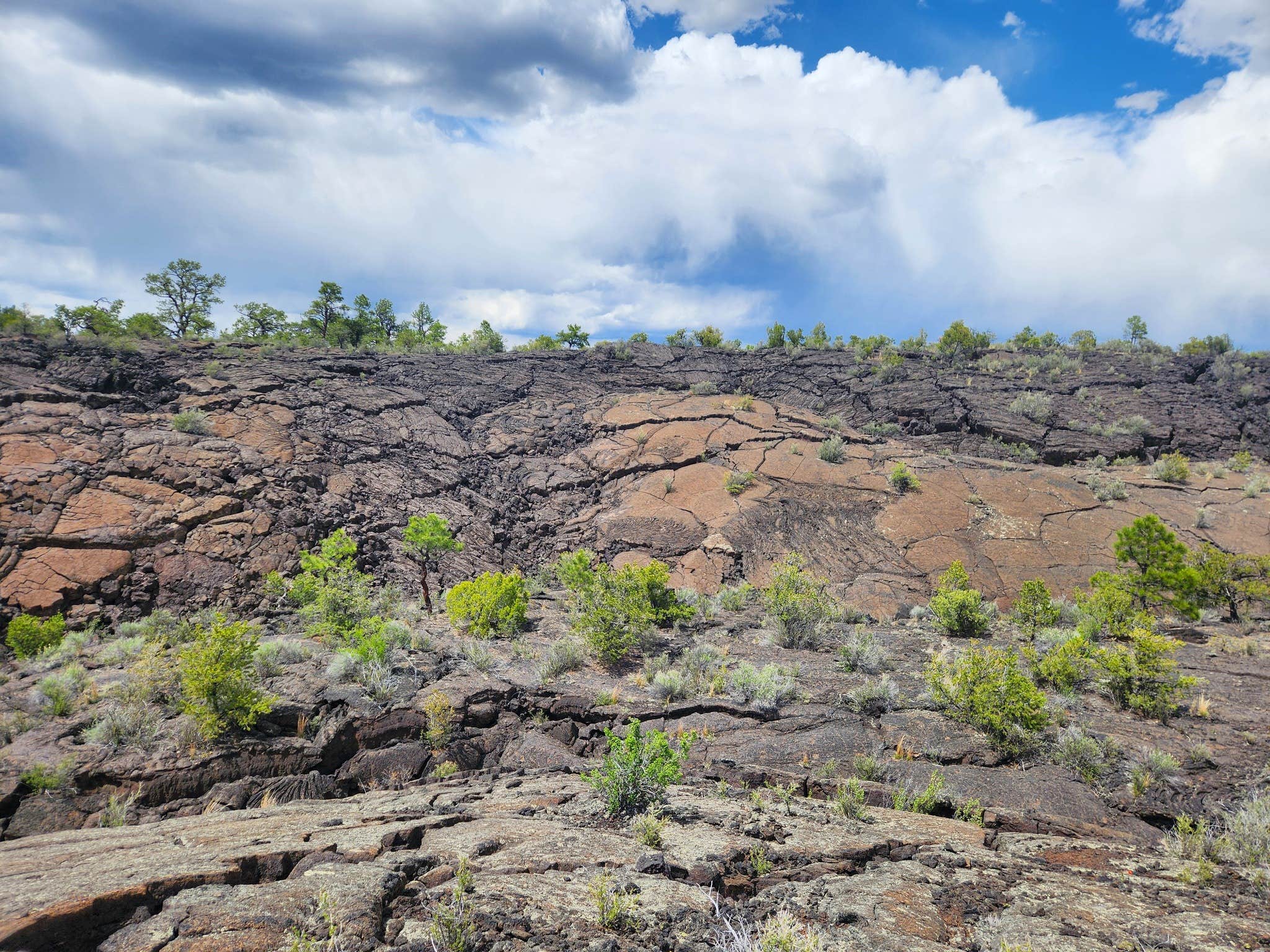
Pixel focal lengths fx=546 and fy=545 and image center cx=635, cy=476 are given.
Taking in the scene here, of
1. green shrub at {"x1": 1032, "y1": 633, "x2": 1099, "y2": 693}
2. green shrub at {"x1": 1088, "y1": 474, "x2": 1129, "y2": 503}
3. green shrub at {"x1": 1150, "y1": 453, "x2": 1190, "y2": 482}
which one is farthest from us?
green shrub at {"x1": 1150, "y1": 453, "x2": 1190, "y2": 482}

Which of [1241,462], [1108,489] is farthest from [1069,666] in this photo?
[1241,462]

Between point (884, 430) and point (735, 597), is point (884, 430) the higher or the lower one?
the higher one

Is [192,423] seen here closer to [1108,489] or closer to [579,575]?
[579,575]

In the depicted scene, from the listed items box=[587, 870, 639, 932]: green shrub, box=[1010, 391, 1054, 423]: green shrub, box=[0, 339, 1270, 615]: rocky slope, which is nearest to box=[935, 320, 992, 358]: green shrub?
box=[0, 339, 1270, 615]: rocky slope

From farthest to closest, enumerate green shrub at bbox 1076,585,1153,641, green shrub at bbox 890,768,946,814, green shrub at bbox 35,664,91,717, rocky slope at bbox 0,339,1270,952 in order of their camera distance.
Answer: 1. green shrub at bbox 1076,585,1153,641
2. green shrub at bbox 35,664,91,717
3. green shrub at bbox 890,768,946,814
4. rocky slope at bbox 0,339,1270,952

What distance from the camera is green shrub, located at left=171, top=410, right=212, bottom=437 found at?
67.9ft

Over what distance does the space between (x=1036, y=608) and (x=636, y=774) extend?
12.2 m

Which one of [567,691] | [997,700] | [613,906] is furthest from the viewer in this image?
[567,691]

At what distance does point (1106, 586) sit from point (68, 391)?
1358 inches

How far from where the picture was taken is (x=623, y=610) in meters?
11.8

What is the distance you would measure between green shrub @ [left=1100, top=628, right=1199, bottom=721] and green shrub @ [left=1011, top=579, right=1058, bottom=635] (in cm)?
431

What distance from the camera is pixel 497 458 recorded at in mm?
27078

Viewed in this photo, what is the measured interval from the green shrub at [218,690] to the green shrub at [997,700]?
1037 centimetres

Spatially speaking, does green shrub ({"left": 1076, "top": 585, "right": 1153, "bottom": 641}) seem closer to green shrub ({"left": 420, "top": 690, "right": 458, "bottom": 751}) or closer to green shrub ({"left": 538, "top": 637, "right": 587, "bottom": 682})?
green shrub ({"left": 538, "top": 637, "right": 587, "bottom": 682})
